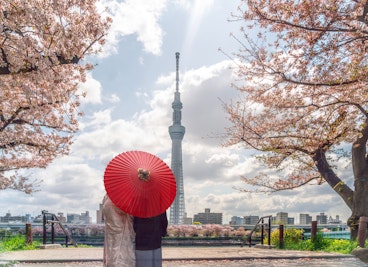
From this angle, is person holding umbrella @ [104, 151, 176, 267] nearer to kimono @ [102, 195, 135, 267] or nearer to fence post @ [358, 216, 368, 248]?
kimono @ [102, 195, 135, 267]

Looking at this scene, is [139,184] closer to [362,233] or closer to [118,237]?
[118,237]

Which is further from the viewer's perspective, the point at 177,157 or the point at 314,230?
the point at 177,157

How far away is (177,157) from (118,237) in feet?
320

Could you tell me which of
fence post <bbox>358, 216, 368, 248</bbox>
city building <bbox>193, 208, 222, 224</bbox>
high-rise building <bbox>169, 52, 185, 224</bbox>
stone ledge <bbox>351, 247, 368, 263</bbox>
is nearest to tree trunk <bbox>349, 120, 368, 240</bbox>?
fence post <bbox>358, 216, 368, 248</bbox>

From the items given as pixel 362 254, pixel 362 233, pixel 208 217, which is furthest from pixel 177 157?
pixel 362 254

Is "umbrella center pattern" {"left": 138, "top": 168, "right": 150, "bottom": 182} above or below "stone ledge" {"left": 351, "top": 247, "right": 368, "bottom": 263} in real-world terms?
above

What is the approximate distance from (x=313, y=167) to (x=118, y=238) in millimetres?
14015

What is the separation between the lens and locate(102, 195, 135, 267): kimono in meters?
4.46

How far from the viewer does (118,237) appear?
447 centimetres

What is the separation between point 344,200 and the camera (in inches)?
645

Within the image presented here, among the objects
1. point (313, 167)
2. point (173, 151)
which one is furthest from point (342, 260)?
point (173, 151)

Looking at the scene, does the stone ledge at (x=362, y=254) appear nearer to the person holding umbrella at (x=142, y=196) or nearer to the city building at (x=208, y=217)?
the person holding umbrella at (x=142, y=196)

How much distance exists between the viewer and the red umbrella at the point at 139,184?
14.7 ft

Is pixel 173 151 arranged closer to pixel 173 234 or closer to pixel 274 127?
pixel 173 234
